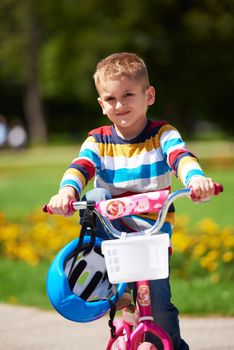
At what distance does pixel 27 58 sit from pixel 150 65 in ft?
19.3

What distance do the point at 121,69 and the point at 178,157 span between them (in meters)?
0.42

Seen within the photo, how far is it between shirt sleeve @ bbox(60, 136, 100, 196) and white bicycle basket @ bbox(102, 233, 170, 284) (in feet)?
1.38

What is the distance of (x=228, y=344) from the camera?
4.56 meters

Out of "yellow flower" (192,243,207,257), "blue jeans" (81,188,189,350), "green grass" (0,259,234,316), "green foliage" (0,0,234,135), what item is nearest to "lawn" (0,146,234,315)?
"green grass" (0,259,234,316)

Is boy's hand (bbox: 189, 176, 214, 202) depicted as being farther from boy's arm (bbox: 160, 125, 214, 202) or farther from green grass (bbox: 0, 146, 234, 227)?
green grass (bbox: 0, 146, 234, 227)

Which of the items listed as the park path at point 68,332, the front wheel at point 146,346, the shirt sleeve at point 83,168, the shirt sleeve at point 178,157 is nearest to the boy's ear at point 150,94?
Result: the shirt sleeve at point 178,157

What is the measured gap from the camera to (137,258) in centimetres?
316

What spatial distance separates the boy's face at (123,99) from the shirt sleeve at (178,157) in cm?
14

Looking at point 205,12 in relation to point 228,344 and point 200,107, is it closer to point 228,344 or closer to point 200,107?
point 200,107

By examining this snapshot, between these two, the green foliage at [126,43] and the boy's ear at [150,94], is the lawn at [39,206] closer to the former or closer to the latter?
the boy's ear at [150,94]

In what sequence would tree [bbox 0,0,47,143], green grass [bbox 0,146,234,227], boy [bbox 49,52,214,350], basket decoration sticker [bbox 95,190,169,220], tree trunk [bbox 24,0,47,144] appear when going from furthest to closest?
tree [bbox 0,0,47,143]
tree trunk [bbox 24,0,47,144]
green grass [bbox 0,146,234,227]
boy [bbox 49,52,214,350]
basket decoration sticker [bbox 95,190,169,220]

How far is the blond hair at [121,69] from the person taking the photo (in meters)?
3.50

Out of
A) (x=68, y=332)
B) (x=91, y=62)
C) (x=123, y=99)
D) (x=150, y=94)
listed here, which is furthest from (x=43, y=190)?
(x=91, y=62)

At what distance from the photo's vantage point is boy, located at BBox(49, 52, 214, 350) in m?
3.48
